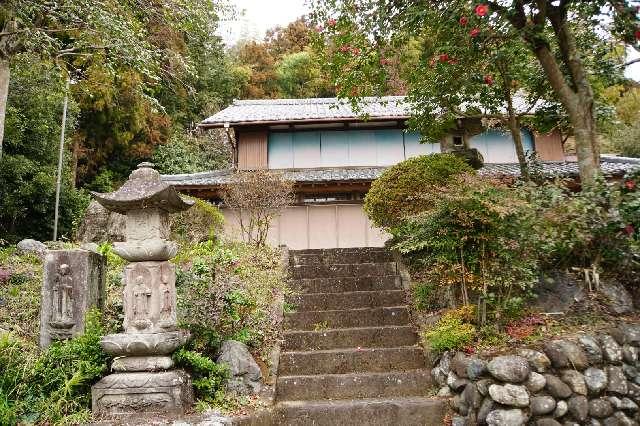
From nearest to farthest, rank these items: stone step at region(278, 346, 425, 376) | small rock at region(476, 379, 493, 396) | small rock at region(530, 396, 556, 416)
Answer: small rock at region(530, 396, 556, 416) < small rock at region(476, 379, 493, 396) < stone step at region(278, 346, 425, 376)

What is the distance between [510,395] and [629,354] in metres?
1.75

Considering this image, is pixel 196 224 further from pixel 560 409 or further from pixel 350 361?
pixel 560 409

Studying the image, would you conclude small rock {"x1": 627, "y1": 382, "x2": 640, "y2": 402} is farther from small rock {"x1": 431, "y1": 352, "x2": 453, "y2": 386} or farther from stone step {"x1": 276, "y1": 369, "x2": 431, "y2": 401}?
stone step {"x1": 276, "y1": 369, "x2": 431, "y2": 401}

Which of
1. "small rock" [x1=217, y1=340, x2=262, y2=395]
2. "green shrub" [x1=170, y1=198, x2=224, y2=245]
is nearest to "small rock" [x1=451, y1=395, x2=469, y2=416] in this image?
"small rock" [x1=217, y1=340, x2=262, y2=395]

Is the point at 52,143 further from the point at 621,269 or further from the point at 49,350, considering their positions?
the point at 621,269

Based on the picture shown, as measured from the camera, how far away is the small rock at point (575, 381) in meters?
5.04

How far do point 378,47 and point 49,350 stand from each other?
6473mm

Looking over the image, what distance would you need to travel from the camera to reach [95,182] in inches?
774

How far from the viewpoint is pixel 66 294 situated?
5953 millimetres

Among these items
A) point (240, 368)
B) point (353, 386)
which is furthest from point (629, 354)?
point (240, 368)

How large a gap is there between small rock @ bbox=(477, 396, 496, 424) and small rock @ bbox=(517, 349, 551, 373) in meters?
0.60

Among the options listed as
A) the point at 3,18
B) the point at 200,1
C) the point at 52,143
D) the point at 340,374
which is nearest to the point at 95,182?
the point at 52,143

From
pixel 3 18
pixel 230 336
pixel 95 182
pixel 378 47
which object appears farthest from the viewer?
pixel 95 182

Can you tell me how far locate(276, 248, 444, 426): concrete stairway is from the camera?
17.2 ft
